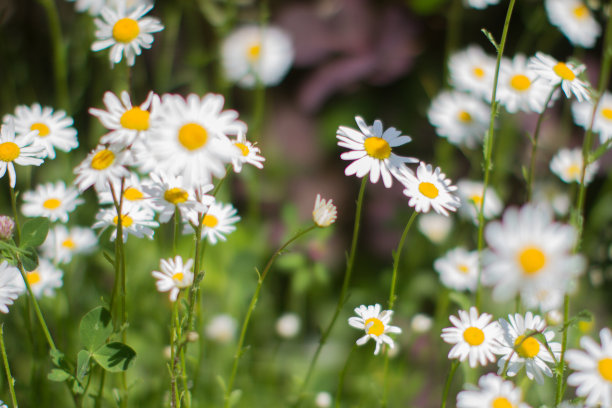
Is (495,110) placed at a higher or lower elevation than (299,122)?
lower

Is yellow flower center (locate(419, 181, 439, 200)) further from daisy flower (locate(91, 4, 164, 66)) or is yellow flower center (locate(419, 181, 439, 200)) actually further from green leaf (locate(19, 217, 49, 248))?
green leaf (locate(19, 217, 49, 248))

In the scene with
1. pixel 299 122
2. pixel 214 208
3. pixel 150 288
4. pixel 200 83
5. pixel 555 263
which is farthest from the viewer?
pixel 299 122

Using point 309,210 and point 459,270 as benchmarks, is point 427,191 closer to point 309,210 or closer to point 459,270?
point 459,270

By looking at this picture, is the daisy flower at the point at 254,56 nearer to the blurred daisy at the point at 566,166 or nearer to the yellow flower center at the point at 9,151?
the blurred daisy at the point at 566,166

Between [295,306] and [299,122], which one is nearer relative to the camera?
[295,306]

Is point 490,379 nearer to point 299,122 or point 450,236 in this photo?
point 450,236

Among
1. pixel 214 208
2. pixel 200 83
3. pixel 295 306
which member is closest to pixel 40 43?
pixel 200 83

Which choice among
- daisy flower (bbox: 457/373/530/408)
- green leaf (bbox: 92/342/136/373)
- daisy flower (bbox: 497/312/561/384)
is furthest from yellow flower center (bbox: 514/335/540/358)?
green leaf (bbox: 92/342/136/373)

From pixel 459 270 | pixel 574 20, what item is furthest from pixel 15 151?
pixel 574 20
